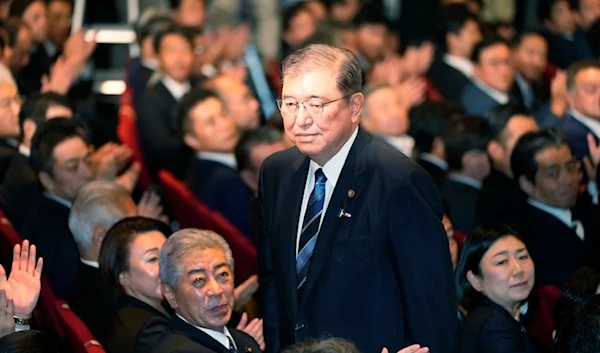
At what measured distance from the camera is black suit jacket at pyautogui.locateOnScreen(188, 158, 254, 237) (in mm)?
5465

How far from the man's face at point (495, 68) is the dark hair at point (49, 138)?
3.42m

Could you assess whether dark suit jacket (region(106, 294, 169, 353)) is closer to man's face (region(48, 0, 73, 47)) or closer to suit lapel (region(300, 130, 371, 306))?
suit lapel (region(300, 130, 371, 306))

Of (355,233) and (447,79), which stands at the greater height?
(355,233)

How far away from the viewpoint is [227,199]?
5512 millimetres

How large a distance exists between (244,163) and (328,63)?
2573mm

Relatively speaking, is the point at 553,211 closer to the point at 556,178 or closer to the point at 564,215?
the point at 564,215

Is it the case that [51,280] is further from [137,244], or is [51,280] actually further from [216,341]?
[216,341]

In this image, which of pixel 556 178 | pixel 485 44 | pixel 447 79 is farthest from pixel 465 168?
pixel 447 79

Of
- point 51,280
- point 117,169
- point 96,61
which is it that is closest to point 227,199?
point 117,169

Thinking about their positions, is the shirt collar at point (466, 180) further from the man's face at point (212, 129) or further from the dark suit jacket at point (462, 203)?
the man's face at point (212, 129)

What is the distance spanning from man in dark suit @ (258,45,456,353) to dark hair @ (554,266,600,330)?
28.9 inches

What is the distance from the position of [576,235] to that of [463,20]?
4353mm

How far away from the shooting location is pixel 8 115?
214 inches

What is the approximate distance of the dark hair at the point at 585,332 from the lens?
110 inches
